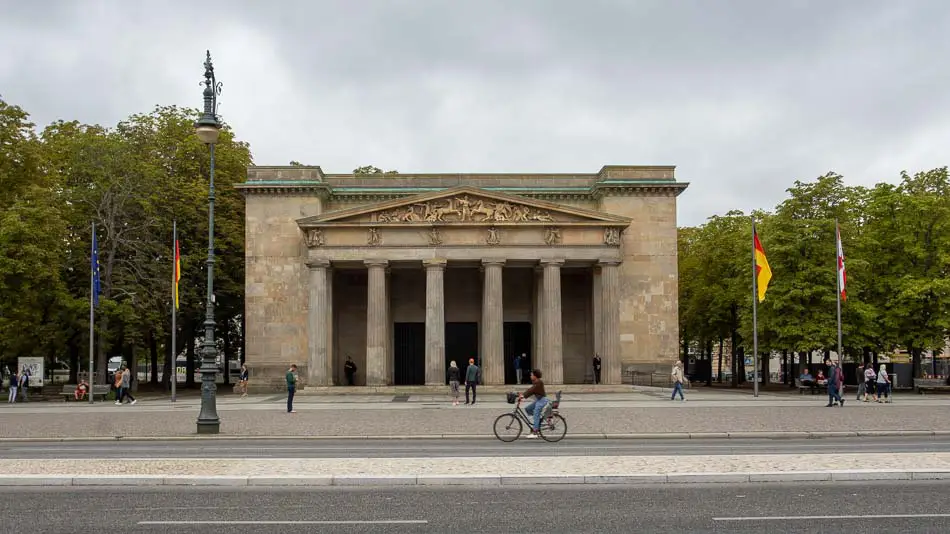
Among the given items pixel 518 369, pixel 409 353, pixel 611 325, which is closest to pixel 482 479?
pixel 611 325

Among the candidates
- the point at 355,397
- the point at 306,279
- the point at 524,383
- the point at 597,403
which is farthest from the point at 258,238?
the point at 597,403

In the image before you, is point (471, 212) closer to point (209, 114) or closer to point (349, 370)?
point (349, 370)

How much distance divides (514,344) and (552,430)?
3572cm

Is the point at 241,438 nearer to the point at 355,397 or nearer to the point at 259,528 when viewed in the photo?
the point at 259,528

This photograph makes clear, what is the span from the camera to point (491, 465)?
53.4 feet

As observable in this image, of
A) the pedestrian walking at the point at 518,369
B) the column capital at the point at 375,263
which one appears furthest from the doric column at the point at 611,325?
the column capital at the point at 375,263

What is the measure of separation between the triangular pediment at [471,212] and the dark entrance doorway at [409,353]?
936 centimetres

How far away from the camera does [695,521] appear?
11.2m

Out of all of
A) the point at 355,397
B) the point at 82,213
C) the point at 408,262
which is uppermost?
the point at 82,213

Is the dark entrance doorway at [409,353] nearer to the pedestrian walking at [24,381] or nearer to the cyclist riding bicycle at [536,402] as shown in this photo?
the pedestrian walking at [24,381]

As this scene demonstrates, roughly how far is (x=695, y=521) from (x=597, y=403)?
27465mm

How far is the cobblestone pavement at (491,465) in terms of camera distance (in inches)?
606

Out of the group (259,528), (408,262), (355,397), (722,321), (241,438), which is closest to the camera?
(259,528)

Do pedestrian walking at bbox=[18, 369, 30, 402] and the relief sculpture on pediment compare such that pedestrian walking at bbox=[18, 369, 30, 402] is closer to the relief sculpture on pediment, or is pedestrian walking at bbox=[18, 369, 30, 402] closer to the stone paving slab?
the stone paving slab
